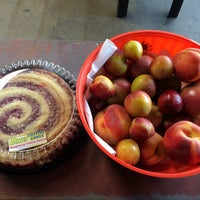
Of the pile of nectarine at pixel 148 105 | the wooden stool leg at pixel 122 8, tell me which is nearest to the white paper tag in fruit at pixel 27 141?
the pile of nectarine at pixel 148 105

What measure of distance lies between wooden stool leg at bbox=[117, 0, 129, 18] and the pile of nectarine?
95cm

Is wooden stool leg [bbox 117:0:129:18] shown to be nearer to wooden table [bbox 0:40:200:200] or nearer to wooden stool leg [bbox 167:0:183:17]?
wooden stool leg [bbox 167:0:183:17]

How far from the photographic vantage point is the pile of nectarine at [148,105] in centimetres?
54

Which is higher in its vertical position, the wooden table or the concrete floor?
the wooden table

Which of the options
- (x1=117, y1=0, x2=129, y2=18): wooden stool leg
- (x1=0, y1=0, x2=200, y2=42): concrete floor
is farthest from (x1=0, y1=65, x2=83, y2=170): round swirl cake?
(x1=117, y1=0, x2=129, y2=18): wooden stool leg

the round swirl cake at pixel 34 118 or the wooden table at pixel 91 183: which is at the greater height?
the round swirl cake at pixel 34 118

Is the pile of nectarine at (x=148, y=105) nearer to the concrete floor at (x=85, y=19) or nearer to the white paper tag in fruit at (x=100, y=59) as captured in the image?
the white paper tag in fruit at (x=100, y=59)

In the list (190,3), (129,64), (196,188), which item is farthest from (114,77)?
(190,3)

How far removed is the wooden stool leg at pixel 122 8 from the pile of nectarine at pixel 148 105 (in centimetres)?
95

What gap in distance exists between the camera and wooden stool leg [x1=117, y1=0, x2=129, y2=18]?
5.00 ft

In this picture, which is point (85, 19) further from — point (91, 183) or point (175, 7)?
point (91, 183)

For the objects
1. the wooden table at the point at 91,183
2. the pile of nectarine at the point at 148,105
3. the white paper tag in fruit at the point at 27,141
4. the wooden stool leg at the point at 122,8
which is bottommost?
the wooden stool leg at the point at 122,8

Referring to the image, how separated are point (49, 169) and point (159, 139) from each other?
24 centimetres

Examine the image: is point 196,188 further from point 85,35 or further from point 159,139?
point 85,35
